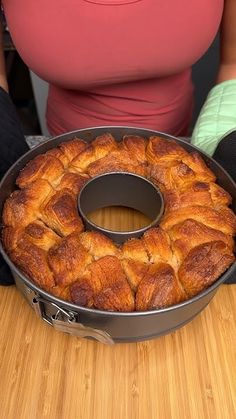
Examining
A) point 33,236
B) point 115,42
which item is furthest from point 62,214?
point 115,42

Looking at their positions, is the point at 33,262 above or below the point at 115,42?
below

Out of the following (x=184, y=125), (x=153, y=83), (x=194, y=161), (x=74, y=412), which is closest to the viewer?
(x=74, y=412)

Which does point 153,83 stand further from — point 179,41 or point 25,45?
point 25,45

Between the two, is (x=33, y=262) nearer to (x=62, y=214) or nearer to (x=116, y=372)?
(x=62, y=214)

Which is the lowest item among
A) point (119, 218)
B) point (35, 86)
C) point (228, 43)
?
point (35, 86)

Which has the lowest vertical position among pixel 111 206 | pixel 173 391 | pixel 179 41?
pixel 173 391

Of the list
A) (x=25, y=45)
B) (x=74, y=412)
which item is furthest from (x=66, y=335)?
(x=25, y=45)
